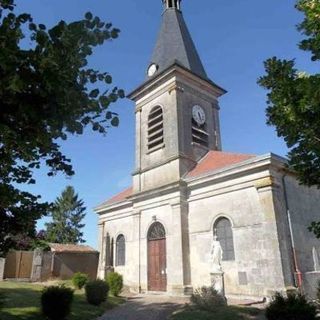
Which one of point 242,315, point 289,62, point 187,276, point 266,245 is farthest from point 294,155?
point 187,276

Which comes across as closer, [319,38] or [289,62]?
[319,38]

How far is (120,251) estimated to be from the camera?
72.1 feet

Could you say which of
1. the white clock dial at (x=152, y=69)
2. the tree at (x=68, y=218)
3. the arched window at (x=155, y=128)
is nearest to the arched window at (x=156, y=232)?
the arched window at (x=155, y=128)

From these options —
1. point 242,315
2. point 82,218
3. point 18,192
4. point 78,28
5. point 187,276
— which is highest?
point 82,218

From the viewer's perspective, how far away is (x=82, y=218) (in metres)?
53.0

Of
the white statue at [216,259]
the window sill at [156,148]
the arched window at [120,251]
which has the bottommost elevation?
the white statue at [216,259]

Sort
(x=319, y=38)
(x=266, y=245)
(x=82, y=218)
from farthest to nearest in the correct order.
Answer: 1. (x=82, y=218)
2. (x=266, y=245)
3. (x=319, y=38)

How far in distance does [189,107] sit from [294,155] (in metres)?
14.3

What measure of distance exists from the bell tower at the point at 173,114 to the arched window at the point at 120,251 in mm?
3602

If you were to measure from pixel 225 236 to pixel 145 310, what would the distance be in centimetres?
528

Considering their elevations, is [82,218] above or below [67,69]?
above

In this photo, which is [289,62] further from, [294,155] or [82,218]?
[82,218]

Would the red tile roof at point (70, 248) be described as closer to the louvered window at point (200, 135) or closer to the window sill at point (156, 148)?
the window sill at point (156, 148)

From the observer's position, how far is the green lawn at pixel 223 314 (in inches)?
396
